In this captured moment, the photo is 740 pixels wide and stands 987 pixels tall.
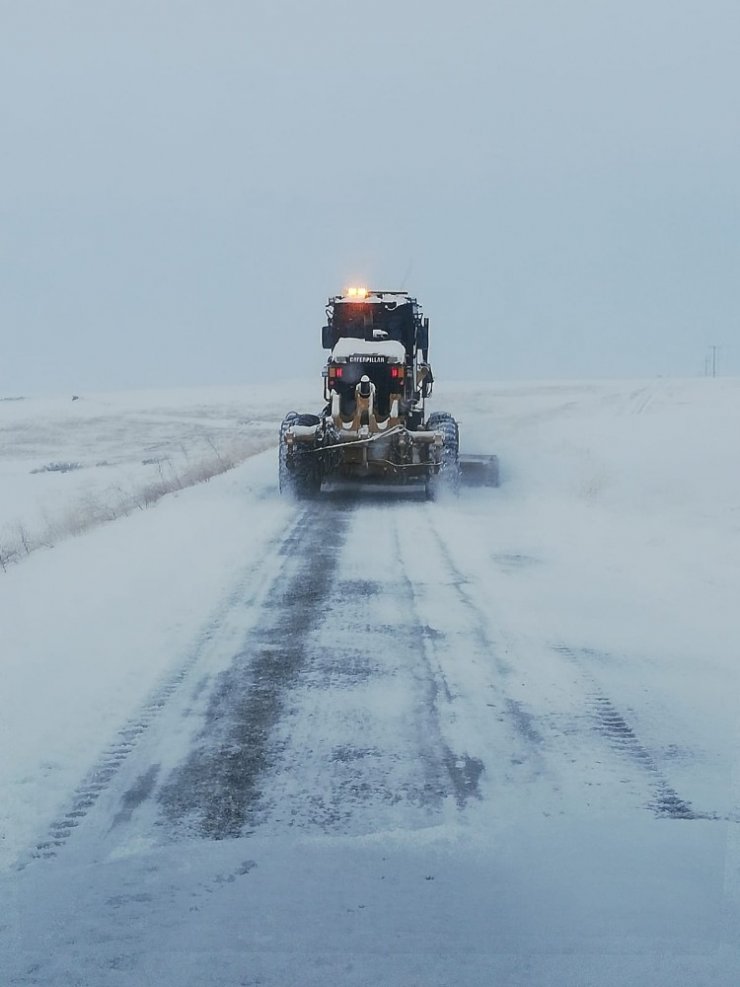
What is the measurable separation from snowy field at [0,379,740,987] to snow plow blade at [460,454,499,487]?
7.20 meters

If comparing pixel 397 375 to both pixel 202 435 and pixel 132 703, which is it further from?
pixel 202 435

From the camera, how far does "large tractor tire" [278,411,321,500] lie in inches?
637

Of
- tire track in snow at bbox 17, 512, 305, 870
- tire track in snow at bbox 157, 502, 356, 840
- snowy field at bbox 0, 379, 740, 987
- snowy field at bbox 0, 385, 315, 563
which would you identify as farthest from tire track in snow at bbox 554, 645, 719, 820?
snowy field at bbox 0, 385, 315, 563

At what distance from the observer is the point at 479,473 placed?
1939cm

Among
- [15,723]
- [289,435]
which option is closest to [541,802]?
[15,723]

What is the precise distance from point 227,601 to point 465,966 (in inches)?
211

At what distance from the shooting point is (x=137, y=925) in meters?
3.51

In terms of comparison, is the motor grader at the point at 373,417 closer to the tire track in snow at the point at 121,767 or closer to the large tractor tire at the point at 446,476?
the large tractor tire at the point at 446,476

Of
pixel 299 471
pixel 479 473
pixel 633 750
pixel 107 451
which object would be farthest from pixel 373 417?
pixel 107 451

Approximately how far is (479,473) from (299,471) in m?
4.54

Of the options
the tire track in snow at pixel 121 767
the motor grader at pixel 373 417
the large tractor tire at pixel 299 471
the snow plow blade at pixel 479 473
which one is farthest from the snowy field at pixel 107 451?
the snow plow blade at pixel 479 473

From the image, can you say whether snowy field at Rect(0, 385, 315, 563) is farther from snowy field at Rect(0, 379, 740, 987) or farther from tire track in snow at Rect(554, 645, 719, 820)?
tire track in snow at Rect(554, 645, 719, 820)

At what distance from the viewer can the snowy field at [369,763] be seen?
3.42 metres

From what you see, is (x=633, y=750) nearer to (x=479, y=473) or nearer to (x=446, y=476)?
(x=446, y=476)
